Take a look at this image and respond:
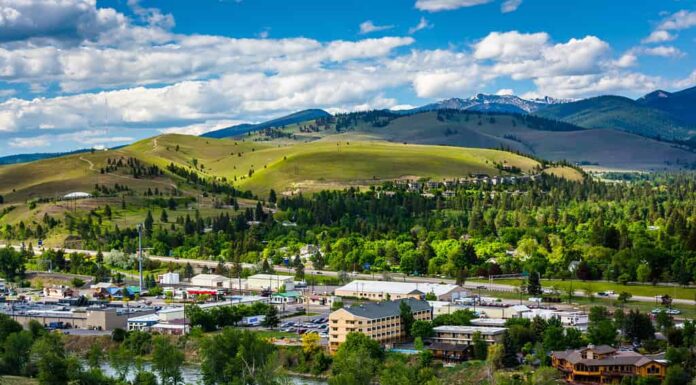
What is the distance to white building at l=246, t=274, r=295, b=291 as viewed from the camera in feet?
260

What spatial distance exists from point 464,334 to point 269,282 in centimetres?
3050

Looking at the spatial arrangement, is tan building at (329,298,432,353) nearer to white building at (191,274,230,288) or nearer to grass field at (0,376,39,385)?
grass field at (0,376,39,385)

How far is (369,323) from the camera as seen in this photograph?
54.3 m

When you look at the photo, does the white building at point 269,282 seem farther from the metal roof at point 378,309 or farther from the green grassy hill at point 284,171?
the green grassy hill at point 284,171

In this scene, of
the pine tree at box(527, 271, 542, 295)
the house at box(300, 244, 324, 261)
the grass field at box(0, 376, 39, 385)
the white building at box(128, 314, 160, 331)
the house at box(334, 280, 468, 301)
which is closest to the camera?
the grass field at box(0, 376, 39, 385)

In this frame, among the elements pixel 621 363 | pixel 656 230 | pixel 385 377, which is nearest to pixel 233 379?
pixel 385 377

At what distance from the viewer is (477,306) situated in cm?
6372

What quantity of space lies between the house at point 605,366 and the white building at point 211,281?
43144 millimetres

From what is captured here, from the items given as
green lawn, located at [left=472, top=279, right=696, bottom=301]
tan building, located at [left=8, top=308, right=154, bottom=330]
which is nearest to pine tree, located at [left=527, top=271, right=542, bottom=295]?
green lawn, located at [left=472, top=279, right=696, bottom=301]

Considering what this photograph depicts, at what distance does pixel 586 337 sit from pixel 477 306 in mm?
14008

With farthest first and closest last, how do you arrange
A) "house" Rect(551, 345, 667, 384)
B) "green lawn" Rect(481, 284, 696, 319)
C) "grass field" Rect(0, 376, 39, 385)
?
"green lawn" Rect(481, 284, 696, 319)
"house" Rect(551, 345, 667, 384)
"grass field" Rect(0, 376, 39, 385)

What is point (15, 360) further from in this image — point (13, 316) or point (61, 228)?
point (61, 228)

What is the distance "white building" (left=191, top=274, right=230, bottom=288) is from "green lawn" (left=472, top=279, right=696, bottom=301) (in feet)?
77.4

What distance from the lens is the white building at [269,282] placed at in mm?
79125
